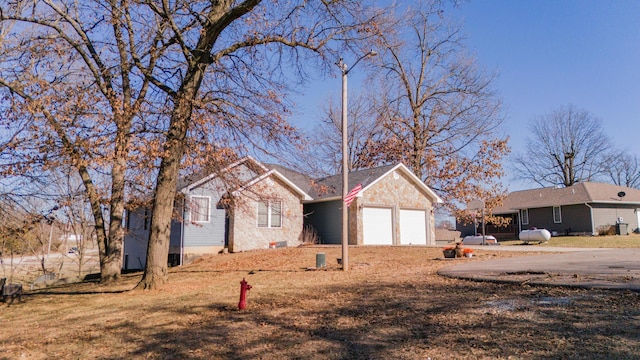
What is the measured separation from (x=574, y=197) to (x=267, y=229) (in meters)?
25.0

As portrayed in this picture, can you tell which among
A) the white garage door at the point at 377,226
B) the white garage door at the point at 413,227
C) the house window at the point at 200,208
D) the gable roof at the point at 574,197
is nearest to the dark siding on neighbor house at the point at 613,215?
the gable roof at the point at 574,197

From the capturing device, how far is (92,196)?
13.8 m

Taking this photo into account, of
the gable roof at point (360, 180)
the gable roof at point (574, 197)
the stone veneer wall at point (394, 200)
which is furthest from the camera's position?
the gable roof at point (574, 197)

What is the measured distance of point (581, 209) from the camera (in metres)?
33.9

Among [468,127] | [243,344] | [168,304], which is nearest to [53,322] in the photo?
[168,304]

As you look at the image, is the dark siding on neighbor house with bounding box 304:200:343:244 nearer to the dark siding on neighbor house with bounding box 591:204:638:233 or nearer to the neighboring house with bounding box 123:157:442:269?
the neighboring house with bounding box 123:157:442:269

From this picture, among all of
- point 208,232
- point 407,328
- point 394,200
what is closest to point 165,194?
point 407,328

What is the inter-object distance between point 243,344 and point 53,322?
423cm

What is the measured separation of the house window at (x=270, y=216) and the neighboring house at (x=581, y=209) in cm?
2358

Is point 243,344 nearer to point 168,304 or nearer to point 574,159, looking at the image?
point 168,304

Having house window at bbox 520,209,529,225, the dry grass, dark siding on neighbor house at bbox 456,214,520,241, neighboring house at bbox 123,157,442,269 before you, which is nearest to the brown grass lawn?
neighboring house at bbox 123,157,442,269

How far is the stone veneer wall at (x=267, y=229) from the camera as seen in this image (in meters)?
21.5

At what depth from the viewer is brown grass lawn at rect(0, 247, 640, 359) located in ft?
15.7

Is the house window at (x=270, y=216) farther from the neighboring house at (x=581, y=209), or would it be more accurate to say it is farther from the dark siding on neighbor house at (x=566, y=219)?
the dark siding on neighbor house at (x=566, y=219)
